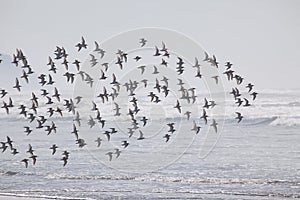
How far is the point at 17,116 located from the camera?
1152 centimetres

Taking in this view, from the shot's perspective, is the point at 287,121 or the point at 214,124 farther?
the point at 287,121

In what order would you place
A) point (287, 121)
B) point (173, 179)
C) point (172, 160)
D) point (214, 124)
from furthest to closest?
point (287, 121)
point (214, 124)
point (172, 160)
point (173, 179)

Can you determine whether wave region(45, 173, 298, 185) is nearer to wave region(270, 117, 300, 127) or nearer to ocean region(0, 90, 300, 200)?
ocean region(0, 90, 300, 200)

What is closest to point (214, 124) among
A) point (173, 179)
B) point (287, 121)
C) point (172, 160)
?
point (287, 121)

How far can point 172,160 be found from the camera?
28.8 feet

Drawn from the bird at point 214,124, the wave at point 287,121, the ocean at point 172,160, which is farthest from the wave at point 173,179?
the wave at point 287,121

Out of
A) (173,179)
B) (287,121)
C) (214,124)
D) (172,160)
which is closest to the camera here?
(173,179)

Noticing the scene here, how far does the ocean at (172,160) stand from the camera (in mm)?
6840

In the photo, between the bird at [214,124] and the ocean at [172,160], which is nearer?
the ocean at [172,160]

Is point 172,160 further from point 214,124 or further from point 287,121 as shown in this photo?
point 287,121

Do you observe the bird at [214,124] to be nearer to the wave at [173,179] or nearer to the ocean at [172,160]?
the ocean at [172,160]

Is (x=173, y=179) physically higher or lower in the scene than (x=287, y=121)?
lower

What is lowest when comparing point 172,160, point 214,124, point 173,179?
point 173,179

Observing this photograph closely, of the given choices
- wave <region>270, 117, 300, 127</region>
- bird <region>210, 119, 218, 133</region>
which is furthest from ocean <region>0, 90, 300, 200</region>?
bird <region>210, 119, 218, 133</region>
